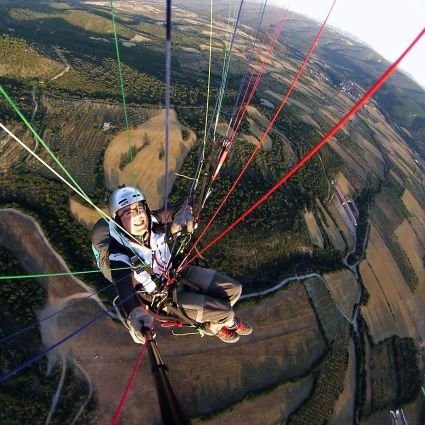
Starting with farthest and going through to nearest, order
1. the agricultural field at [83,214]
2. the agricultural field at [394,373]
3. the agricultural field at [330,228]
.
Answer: the agricultural field at [330,228], the agricultural field at [394,373], the agricultural field at [83,214]

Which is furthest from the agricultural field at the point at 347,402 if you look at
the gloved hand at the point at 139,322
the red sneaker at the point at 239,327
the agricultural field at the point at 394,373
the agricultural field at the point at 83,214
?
the gloved hand at the point at 139,322

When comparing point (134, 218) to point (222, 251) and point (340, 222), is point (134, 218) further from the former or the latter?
point (340, 222)

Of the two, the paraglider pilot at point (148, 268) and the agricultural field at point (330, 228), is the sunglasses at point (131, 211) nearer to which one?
the paraglider pilot at point (148, 268)

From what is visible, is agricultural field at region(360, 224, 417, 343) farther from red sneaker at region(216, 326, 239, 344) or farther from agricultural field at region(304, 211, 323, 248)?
red sneaker at region(216, 326, 239, 344)

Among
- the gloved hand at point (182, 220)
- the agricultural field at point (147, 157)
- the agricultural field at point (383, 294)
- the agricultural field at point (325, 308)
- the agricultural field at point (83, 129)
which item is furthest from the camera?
the agricultural field at point (383, 294)

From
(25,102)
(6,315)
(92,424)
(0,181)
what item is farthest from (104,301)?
(25,102)
